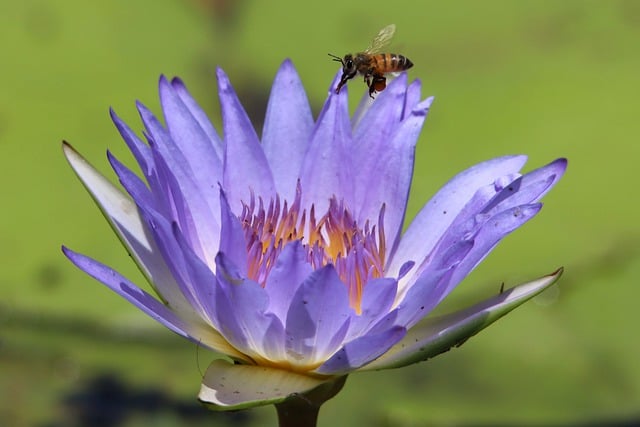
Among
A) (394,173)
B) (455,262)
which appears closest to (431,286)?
(455,262)

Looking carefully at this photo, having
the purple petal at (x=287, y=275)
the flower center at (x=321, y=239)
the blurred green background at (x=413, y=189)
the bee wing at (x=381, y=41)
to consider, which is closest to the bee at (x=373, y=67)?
the bee wing at (x=381, y=41)

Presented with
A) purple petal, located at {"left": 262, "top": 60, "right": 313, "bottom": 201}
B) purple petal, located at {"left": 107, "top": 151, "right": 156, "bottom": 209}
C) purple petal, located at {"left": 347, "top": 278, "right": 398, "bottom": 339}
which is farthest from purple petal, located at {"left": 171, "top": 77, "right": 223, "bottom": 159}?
purple petal, located at {"left": 347, "top": 278, "right": 398, "bottom": 339}

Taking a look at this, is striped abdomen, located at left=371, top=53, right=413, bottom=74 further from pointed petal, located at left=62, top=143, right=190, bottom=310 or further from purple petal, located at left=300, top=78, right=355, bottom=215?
pointed petal, located at left=62, top=143, right=190, bottom=310

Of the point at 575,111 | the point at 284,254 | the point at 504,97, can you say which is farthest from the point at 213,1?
the point at 284,254

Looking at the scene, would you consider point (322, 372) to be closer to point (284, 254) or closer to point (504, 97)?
point (284, 254)

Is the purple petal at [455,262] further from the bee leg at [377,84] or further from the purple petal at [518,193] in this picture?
the bee leg at [377,84]

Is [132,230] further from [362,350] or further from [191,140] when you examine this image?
[362,350]
